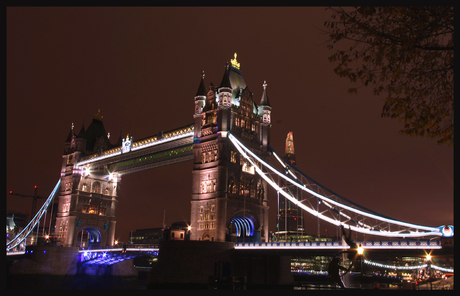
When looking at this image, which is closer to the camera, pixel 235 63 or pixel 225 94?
pixel 225 94

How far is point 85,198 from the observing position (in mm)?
83562

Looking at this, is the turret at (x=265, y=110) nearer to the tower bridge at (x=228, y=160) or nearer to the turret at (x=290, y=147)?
the tower bridge at (x=228, y=160)

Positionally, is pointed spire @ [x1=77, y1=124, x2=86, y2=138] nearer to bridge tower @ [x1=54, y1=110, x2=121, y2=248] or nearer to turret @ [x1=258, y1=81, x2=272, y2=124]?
bridge tower @ [x1=54, y1=110, x2=121, y2=248]

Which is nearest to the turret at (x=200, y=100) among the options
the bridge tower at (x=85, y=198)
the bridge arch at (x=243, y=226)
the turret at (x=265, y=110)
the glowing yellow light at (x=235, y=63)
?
the glowing yellow light at (x=235, y=63)

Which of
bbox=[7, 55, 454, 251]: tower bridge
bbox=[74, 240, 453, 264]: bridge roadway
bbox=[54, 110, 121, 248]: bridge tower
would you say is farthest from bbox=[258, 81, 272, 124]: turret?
bbox=[54, 110, 121, 248]: bridge tower

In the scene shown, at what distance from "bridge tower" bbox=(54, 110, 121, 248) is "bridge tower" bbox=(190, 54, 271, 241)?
30.3 meters

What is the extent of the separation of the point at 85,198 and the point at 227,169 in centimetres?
3867

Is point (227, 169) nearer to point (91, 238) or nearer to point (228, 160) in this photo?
point (228, 160)

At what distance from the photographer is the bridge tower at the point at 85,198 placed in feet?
267

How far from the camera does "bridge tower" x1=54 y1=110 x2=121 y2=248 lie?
81.4m

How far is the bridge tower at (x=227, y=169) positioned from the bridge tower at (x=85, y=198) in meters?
30.3

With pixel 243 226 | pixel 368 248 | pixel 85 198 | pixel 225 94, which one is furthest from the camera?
pixel 85 198

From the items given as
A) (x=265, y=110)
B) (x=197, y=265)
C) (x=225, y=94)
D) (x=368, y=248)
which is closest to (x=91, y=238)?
(x=265, y=110)

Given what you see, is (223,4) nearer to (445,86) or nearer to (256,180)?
(445,86)
